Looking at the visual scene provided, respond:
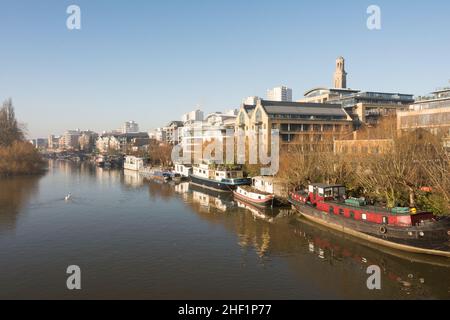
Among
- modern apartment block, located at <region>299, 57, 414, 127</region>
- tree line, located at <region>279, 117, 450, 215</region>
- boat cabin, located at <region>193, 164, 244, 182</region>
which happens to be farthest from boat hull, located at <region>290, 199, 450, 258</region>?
modern apartment block, located at <region>299, 57, 414, 127</region>

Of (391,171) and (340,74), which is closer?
(391,171)

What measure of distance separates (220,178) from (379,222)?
32.6 meters

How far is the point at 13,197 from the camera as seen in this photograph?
50875 millimetres

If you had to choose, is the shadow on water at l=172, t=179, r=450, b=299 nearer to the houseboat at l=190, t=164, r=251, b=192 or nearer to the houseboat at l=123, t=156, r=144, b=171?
the houseboat at l=190, t=164, r=251, b=192

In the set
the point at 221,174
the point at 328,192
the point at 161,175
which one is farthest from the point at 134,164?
the point at 328,192

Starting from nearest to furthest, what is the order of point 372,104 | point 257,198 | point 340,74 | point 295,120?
point 257,198
point 295,120
point 372,104
point 340,74

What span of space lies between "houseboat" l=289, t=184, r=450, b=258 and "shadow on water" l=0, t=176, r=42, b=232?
2865 centimetres

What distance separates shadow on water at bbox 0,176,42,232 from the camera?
1460 inches

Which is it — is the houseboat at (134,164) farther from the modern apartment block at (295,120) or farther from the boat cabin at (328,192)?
the boat cabin at (328,192)

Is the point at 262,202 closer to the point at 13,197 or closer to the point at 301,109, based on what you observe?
the point at 13,197

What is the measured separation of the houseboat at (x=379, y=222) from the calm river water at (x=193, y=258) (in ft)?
3.41

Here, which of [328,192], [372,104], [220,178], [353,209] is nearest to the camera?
[353,209]
